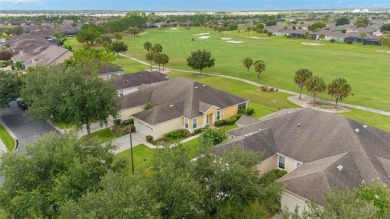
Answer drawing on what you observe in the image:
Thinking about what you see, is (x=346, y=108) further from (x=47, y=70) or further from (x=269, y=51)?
(x=269, y=51)

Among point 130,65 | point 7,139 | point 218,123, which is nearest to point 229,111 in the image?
point 218,123

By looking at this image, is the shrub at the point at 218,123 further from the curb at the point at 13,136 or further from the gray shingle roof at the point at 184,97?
the curb at the point at 13,136

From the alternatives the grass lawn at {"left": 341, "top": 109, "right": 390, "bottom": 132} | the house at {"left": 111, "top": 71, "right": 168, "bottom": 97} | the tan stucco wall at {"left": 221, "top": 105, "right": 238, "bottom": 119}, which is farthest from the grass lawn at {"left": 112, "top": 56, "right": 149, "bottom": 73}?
the grass lawn at {"left": 341, "top": 109, "right": 390, "bottom": 132}

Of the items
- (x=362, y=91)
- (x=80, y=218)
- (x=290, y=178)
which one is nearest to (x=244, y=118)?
(x=290, y=178)

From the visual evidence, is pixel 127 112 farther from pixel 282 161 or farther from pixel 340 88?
pixel 340 88

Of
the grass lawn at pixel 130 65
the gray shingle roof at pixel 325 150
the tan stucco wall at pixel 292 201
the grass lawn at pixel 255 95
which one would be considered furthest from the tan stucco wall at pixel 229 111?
the grass lawn at pixel 130 65

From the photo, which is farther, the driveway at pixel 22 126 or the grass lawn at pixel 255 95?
the grass lawn at pixel 255 95

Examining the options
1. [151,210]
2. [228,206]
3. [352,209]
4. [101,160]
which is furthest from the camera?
[101,160]
